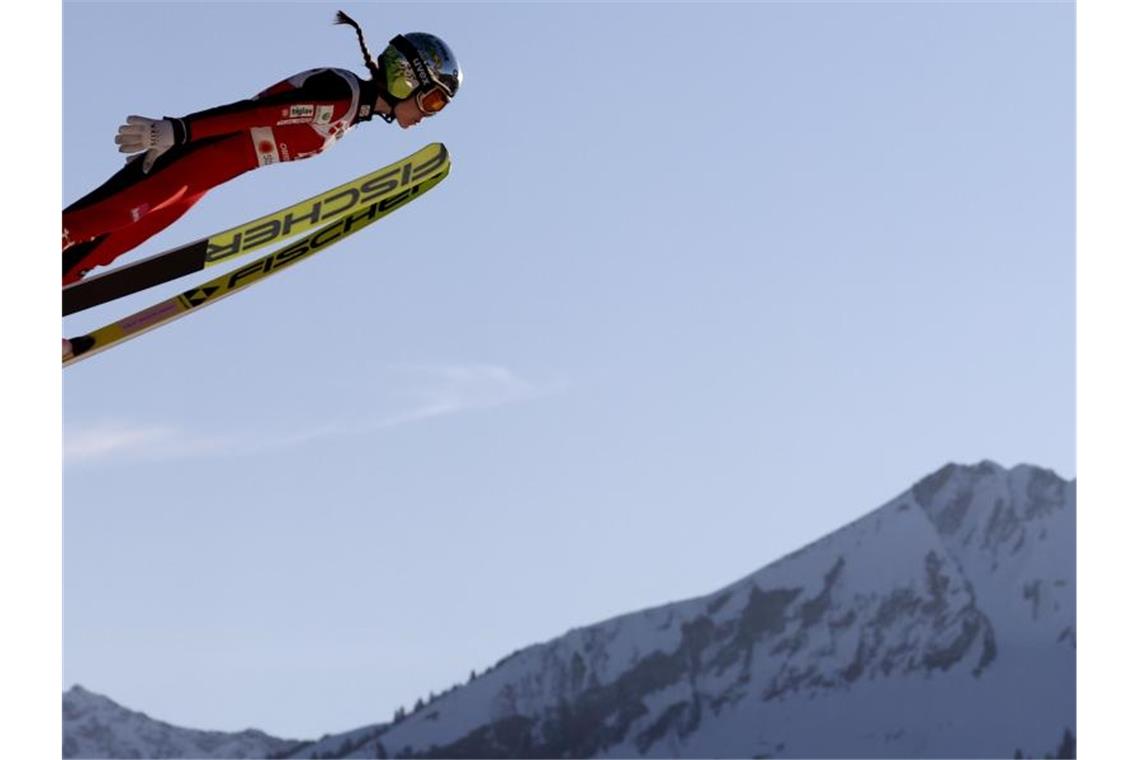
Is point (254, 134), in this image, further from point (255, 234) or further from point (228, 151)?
point (255, 234)

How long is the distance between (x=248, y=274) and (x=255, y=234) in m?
0.35

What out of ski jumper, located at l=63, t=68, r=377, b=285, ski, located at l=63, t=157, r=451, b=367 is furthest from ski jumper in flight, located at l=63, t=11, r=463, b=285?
ski, located at l=63, t=157, r=451, b=367

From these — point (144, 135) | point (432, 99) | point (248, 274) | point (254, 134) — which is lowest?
point (248, 274)

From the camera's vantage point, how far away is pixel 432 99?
12.3 metres

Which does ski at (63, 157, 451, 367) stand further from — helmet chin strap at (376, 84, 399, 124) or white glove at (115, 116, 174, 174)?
white glove at (115, 116, 174, 174)

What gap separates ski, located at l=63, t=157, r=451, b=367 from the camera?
39.9 ft

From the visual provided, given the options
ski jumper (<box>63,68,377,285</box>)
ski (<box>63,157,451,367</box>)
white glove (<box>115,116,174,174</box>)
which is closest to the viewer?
white glove (<box>115,116,174,174</box>)

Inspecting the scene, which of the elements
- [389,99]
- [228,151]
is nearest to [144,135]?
[228,151]

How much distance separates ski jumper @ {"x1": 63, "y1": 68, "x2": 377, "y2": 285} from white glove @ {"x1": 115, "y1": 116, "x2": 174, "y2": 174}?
25 centimetres

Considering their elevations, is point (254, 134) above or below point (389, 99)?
below
